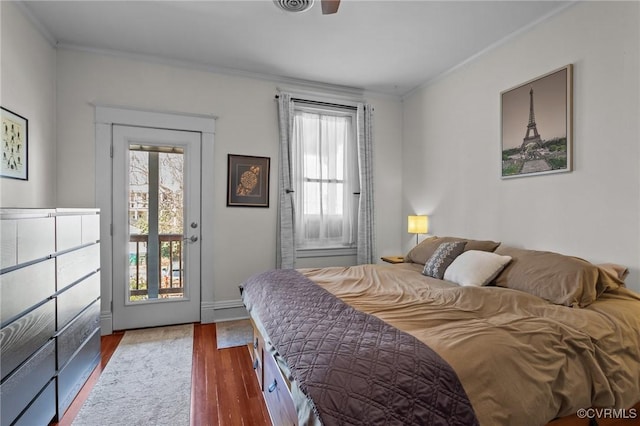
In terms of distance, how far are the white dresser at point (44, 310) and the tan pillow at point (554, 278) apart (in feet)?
9.27

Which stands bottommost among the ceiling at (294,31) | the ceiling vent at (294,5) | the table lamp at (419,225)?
the table lamp at (419,225)

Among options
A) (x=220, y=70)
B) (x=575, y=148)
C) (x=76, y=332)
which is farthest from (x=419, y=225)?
(x=76, y=332)

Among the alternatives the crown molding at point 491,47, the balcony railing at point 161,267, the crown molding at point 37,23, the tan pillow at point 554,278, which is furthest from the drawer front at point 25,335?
the crown molding at point 491,47

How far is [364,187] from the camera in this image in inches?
161

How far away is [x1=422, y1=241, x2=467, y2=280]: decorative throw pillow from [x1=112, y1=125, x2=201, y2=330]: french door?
94.9 inches

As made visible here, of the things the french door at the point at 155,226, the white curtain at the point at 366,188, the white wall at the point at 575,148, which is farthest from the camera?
the white curtain at the point at 366,188

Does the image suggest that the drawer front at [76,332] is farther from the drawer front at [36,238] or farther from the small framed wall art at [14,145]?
the small framed wall art at [14,145]

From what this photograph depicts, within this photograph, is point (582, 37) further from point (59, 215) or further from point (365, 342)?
point (59, 215)

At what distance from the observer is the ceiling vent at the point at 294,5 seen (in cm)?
234

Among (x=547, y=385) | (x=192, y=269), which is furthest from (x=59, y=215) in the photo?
(x=547, y=385)

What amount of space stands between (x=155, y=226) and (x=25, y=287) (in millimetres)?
1845

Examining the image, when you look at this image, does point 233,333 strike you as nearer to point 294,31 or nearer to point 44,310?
point 44,310

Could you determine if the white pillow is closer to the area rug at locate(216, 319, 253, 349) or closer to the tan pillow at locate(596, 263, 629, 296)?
the tan pillow at locate(596, 263, 629, 296)

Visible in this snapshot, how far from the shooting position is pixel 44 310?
1742mm
